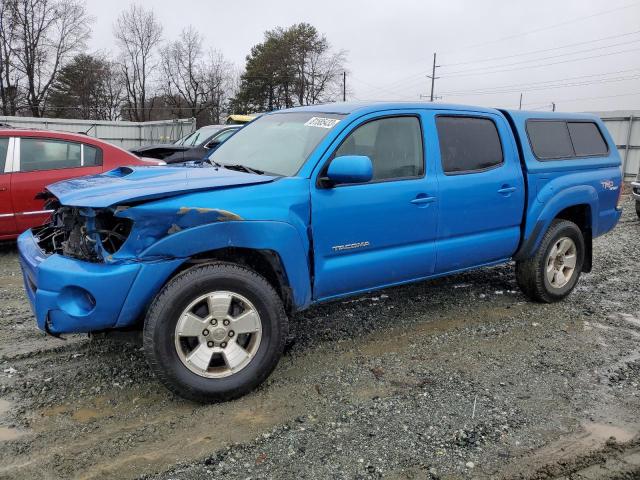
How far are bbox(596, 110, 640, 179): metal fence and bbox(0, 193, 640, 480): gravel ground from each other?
14.9 metres

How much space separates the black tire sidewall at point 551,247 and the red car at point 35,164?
5332 mm

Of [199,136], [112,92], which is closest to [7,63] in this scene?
[112,92]

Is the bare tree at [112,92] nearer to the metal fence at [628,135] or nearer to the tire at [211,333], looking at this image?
the metal fence at [628,135]

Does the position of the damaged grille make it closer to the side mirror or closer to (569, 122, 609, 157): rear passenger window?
the side mirror

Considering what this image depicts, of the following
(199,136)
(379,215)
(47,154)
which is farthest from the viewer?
(199,136)

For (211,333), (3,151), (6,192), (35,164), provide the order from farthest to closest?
(35,164) < (3,151) < (6,192) < (211,333)

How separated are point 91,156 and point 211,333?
4948mm

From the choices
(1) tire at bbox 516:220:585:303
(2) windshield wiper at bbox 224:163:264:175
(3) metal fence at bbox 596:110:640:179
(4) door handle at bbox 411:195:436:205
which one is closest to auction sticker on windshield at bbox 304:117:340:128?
(2) windshield wiper at bbox 224:163:264:175

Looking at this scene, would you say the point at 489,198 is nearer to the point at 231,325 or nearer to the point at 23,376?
the point at 231,325

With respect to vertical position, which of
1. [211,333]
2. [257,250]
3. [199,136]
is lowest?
[211,333]

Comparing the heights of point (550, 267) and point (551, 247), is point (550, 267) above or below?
below

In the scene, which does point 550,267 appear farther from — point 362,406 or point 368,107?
point 362,406

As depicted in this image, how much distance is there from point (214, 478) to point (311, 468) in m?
0.47

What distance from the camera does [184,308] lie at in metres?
3.01
